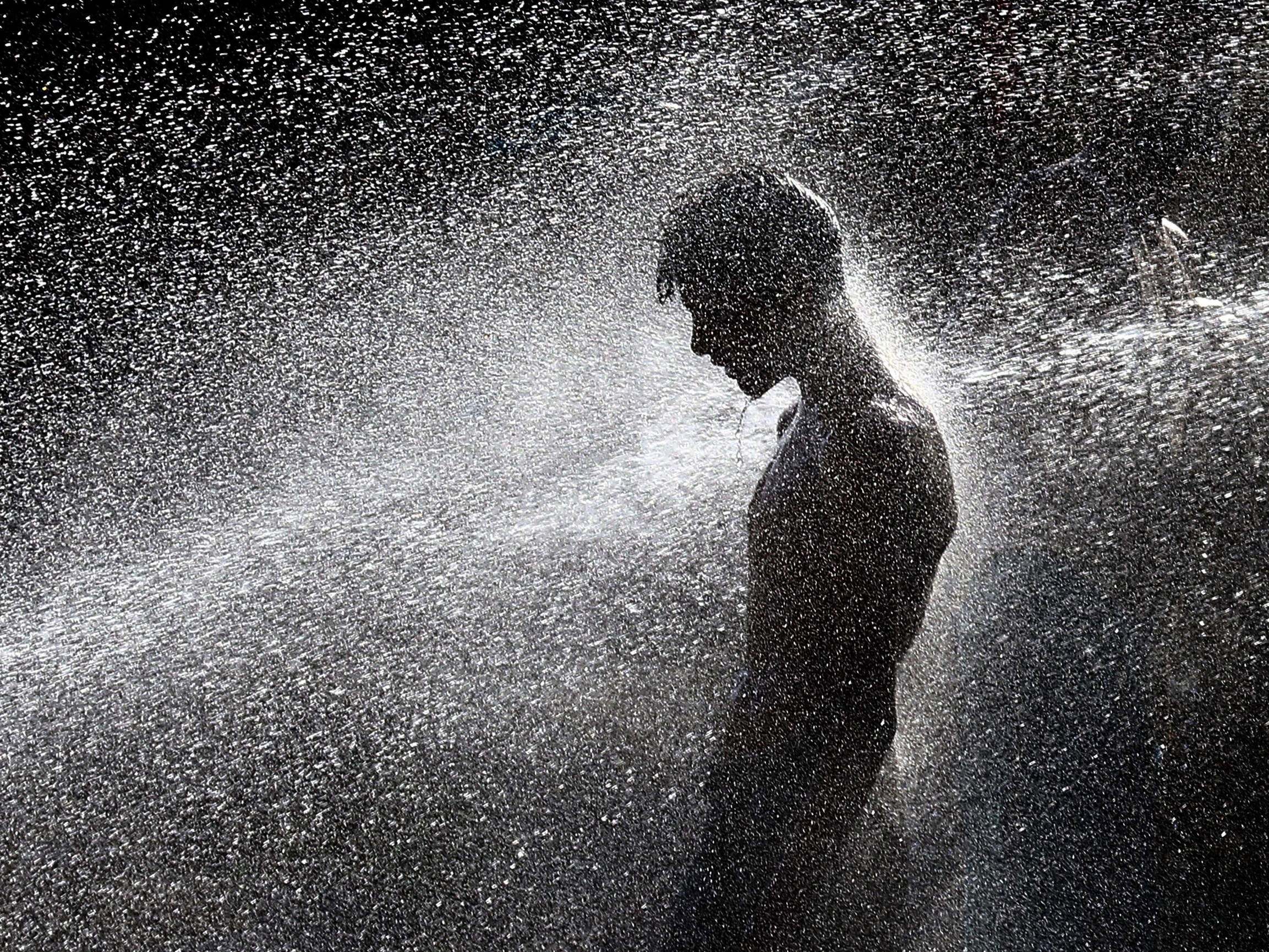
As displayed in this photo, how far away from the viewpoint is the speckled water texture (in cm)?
Answer: 243

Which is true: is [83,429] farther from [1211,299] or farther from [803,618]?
[1211,299]

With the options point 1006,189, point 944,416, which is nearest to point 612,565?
point 944,416

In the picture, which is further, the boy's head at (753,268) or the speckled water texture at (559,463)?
the speckled water texture at (559,463)

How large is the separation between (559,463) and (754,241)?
135 centimetres

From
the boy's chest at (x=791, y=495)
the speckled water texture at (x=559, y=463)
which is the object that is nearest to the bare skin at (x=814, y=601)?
the boy's chest at (x=791, y=495)

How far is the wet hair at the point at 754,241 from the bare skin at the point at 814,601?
39 mm

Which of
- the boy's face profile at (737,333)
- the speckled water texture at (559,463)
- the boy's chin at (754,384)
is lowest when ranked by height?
the speckled water texture at (559,463)

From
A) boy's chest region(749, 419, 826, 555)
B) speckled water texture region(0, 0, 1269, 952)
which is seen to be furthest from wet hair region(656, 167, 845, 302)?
speckled water texture region(0, 0, 1269, 952)

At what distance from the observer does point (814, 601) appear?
1782 mm

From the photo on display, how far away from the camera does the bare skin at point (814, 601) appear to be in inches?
67.1

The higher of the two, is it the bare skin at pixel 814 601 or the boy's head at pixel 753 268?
the boy's head at pixel 753 268

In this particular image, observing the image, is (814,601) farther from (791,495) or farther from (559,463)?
(559,463)

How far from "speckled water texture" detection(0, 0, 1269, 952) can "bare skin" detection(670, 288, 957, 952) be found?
137 millimetres

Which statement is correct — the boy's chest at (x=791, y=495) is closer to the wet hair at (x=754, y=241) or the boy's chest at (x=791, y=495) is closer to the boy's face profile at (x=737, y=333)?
the boy's face profile at (x=737, y=333)
